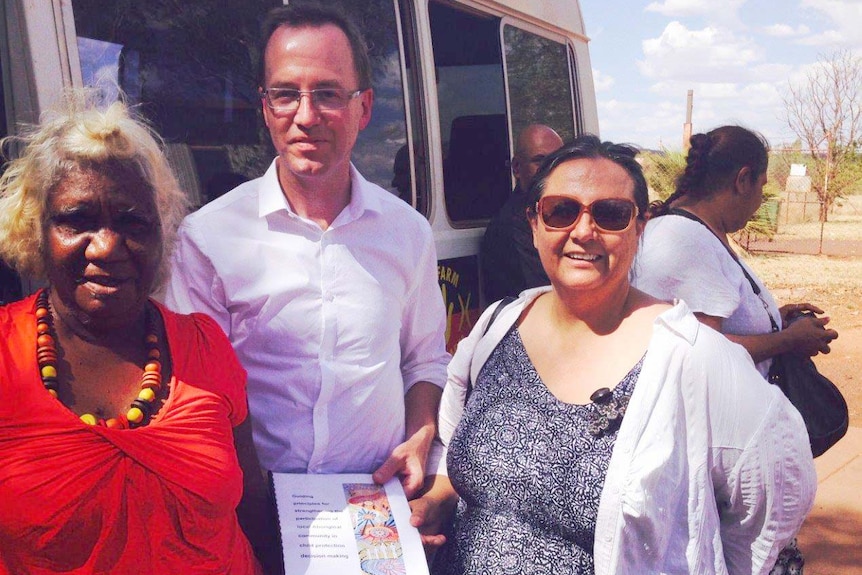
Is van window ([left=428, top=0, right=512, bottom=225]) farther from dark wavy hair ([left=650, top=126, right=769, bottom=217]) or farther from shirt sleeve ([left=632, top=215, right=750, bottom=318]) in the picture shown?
shirt sleeve ([left=632, top=215, right=750, bottom=318])

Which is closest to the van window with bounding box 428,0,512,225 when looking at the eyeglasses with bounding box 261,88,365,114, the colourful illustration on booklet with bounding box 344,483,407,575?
the eyeglasses with bounding box 261,88,365,114

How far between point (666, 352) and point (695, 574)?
0.47m

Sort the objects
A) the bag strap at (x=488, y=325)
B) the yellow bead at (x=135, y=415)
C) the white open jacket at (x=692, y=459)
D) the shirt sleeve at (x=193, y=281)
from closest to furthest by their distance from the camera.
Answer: the yellow bead at (x=135, y=415) → the white open jacket at (x=692, y=459) → the shirt sleeve at (x=193, y=281) → the bag strap at (x=488, y=325)

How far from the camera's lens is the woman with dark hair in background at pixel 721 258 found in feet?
9.39

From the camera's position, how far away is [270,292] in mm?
2014

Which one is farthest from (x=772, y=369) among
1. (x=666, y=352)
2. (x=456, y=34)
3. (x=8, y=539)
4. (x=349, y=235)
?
Answer: (x=8, y=539)

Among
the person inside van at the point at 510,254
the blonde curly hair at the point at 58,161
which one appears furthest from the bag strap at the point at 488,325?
the person inside van at the point at 510,254

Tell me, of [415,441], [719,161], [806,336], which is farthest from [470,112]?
[415,441]

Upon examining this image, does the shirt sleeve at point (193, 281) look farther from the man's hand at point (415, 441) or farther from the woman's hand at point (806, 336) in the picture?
the woman's hand at point (806, 336)

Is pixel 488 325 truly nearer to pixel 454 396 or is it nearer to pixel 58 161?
pixel 454 396

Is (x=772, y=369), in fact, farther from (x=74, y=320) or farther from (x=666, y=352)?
(x=74, y=320)

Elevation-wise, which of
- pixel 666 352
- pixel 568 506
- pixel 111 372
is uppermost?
pixel 111 372

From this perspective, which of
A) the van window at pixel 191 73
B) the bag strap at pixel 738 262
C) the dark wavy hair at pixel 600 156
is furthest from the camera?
the bag strap at pixel 738 262

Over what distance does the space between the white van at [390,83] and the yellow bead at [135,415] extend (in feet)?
3.36
